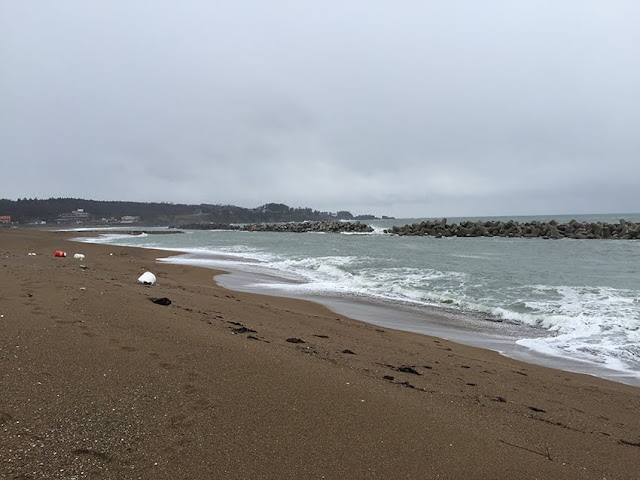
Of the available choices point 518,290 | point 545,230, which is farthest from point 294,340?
point 545,230

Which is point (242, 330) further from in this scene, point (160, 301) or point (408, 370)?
point (408, 370)

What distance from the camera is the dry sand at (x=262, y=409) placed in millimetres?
2791

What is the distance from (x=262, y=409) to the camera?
349cm

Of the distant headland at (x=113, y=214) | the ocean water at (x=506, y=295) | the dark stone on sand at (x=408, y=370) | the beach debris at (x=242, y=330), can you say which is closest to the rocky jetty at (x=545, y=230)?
the ocean water at (x=506, y=295)

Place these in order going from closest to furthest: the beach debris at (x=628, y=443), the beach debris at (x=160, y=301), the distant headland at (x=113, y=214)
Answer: the beach debris at (x=628, y=443) < the beach debris at (x=160, y=301) < the distant headland at (x=113, y=214)

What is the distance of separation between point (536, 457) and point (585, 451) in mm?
644

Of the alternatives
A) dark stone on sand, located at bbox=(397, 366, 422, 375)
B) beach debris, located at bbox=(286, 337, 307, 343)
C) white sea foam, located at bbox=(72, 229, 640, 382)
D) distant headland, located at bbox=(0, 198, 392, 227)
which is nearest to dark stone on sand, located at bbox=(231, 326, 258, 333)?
beach debris, located at bbox=(286, 337, 307, 343)

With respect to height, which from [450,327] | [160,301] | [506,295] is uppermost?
[160,301]

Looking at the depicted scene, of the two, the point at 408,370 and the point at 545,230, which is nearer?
the point at 408,370

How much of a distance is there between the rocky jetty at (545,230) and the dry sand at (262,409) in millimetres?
44381

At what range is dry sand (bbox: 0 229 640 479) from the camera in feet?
9.16

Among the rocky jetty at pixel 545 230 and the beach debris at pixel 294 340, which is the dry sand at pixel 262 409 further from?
the rocky jetty at pixel 545 230

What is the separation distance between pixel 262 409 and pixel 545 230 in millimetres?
49726

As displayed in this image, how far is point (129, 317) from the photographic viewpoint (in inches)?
228
